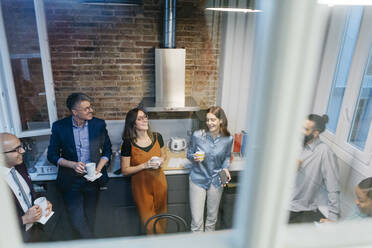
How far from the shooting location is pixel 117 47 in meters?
2.96

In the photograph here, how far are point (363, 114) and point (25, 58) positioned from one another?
3395mm

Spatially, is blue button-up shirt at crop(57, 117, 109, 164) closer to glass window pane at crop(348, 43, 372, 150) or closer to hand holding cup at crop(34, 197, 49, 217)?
hand holding cup at crop(34, 197, 49, 217)

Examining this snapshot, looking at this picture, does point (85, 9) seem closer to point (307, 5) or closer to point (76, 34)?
point (76, 34)

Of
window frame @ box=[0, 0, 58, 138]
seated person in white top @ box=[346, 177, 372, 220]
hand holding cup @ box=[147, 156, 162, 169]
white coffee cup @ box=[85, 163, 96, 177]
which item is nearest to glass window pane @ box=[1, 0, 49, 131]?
window frame @ box=[0, 0, 58, 138]

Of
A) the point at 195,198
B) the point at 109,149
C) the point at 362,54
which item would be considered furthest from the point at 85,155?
the point at 362,54

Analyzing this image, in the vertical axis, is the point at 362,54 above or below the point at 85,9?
below

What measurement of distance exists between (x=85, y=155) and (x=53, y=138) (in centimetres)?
30

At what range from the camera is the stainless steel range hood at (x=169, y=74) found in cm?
285

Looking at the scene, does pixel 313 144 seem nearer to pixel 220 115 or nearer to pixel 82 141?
pixel 220 115

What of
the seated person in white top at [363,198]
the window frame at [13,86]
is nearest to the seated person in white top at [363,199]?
the seated person in white top at [363,198]

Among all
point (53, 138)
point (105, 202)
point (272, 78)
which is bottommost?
point (105, 202)

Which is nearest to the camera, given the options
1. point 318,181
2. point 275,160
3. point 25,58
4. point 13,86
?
point 275,160

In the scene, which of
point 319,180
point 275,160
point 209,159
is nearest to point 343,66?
point 319,180

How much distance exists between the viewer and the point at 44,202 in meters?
1.58
